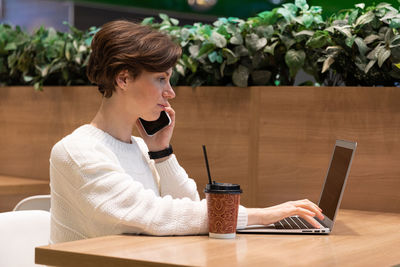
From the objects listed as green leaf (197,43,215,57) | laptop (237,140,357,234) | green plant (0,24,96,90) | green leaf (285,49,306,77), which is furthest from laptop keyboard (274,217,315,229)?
green plant (0,24,96,90)

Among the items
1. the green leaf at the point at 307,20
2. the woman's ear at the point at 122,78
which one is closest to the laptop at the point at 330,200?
the woman's ear at the point at 122,78

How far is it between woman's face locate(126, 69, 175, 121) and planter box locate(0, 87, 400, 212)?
2.97 feet

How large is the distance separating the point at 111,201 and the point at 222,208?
30cm

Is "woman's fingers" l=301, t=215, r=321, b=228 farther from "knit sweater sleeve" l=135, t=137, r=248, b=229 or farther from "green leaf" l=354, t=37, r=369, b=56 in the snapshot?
"green leaf" l=354, t=37, r=369, b=56

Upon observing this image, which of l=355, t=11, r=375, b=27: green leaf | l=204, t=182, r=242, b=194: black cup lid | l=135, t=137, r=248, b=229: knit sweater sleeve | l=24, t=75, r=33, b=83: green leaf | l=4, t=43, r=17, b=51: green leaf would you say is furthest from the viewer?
l=4, t=43, r=17, b=51: green leaf

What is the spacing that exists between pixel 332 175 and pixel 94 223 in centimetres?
83

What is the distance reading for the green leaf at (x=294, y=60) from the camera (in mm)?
2809

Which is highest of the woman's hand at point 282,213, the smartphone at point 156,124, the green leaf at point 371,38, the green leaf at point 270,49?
the green leaf at point 371,38

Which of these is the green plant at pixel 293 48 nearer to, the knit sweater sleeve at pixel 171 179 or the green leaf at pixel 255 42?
the green leaf at pixel 255 42

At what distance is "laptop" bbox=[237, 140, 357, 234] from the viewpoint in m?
1.96

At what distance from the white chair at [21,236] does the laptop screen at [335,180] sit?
91cm

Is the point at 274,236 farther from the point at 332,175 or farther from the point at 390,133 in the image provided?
the point at 390,133

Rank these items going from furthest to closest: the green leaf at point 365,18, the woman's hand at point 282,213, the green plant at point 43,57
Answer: the green plant at point 43,57 < the green leaf at point 365,18 < the woman's hand at point 282,213

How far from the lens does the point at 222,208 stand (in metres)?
1.79
